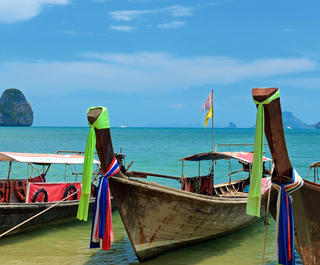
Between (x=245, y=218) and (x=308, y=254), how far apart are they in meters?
4.62

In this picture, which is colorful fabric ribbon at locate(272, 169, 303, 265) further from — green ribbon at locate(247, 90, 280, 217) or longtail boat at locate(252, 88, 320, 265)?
green ribbon at locate(247, 90, 280, 217)

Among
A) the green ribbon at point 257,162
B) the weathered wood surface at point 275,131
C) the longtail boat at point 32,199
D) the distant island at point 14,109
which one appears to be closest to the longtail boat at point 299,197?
the weathered wood surface at point 275,131

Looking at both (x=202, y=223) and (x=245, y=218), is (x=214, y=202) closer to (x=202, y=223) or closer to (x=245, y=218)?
(x=202, y=223)

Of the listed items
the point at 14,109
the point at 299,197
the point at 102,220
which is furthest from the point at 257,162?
the point at 14,109

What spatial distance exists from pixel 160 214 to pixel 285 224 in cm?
324

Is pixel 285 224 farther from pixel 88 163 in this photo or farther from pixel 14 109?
pixel 14 109

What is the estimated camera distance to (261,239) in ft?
39.0

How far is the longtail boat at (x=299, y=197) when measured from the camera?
19.8 feet

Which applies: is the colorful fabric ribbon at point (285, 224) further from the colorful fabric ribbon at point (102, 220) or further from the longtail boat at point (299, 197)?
the colorful fabric ribbon at point (102, 220)

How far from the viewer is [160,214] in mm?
8805

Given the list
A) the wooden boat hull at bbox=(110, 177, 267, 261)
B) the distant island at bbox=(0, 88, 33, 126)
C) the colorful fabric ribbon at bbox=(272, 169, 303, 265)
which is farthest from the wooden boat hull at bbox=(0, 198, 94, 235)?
the distant island at bbox=(0, 88, 33, 126)

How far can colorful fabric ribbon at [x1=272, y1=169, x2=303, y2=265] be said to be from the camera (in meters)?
6.20

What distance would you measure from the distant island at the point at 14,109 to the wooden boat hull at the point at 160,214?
6783 inches

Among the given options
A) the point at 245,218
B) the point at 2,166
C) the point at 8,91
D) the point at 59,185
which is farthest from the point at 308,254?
the point at 8,91
